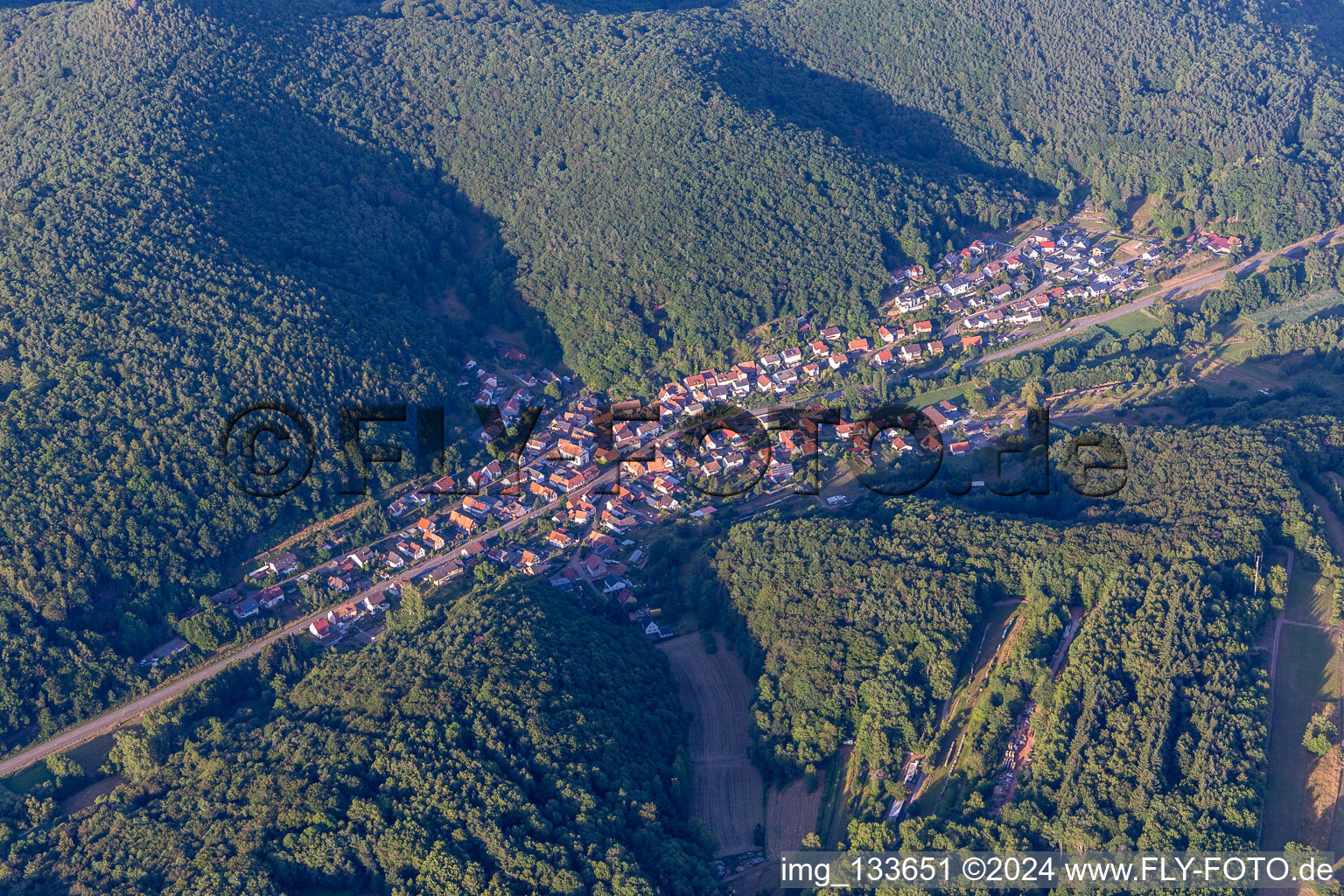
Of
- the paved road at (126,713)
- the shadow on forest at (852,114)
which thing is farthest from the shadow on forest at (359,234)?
the shadow on forest at (852,114)

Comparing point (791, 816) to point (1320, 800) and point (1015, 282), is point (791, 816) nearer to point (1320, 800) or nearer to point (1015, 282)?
point (1320, 800)

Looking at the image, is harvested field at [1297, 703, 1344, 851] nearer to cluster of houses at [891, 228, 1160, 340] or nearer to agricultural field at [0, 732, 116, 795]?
cluster of houses at [891, 228, 1160, 340]

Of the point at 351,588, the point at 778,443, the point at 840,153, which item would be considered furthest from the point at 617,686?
the point at 840,153

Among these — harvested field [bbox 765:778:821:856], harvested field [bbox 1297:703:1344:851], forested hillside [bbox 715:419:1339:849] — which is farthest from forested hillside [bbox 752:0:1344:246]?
harvested field [bbox 765:778:821:856]

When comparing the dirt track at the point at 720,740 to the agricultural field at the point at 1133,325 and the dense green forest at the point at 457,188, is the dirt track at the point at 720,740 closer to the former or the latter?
the dense green forest at the point at 457,188

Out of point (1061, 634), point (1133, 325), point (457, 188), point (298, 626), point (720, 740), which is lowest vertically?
point (720, 740)

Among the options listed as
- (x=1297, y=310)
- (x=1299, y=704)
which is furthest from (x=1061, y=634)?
(x=1297, y=310)
